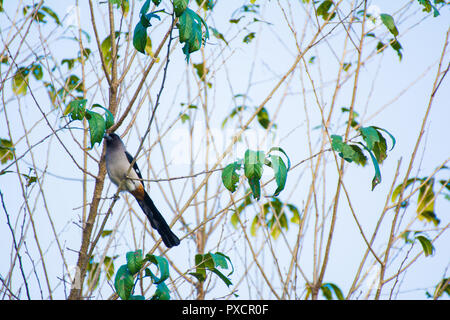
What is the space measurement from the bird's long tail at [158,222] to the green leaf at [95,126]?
3.37 feet

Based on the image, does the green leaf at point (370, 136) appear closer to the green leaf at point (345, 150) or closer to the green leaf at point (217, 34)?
the green leaf at point (345, 150)

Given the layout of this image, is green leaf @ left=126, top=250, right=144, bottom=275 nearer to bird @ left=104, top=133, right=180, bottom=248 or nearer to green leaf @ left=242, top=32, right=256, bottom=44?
bird @ left=104, top=133, right=180, bottom=248

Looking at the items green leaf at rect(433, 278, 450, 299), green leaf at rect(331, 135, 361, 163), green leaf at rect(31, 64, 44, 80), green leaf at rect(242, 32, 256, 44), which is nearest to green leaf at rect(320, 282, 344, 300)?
green leaf at rect(433, 278, 450, 299)

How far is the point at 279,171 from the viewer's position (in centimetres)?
163

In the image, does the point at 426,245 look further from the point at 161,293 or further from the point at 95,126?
the point at 95,126

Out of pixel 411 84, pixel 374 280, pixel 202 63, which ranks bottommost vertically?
pixel 374 280

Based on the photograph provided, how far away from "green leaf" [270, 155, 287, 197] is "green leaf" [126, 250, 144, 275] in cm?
59

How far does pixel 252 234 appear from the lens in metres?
3.42

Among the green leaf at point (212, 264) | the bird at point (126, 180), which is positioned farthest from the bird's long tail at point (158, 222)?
the green leaf at point (212, 264)

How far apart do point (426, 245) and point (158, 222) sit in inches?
65.0
